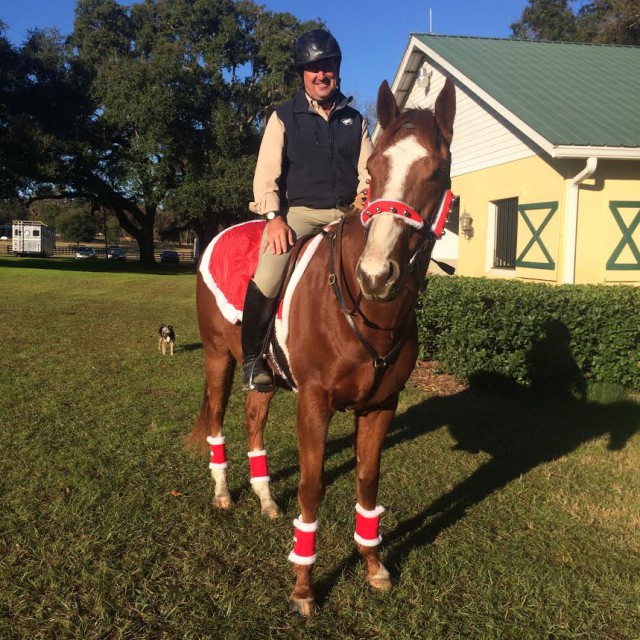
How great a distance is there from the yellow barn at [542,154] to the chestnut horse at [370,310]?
7019 millimetres

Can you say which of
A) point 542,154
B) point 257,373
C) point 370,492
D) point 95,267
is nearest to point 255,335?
point 257,373

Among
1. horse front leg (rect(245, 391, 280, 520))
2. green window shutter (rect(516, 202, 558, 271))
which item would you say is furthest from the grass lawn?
green window shutter (rect(516, 202, 558, 271))

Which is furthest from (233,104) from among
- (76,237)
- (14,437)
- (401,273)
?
(76,237)

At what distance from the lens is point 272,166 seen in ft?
11.2

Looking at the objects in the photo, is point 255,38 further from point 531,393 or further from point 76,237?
point 76,237

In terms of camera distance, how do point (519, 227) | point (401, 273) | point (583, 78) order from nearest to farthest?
1. point (401, 273)
2. point (519, 227)
3. point (583, 78)

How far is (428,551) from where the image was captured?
3.71 meters

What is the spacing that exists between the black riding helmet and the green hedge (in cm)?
468

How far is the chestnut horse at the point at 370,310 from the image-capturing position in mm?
2348

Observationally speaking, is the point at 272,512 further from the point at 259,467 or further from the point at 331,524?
the point at 331,524

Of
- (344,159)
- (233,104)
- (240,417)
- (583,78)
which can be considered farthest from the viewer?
(233,104)

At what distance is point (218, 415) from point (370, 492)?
163 centimetres

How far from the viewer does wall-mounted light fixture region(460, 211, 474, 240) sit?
12.2 meters

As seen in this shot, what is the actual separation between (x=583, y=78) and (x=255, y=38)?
31.9 meters
